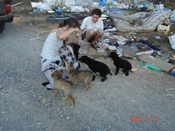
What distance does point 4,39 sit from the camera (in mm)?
6020

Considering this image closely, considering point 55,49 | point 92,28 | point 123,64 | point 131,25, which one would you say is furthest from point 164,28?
point 55,49

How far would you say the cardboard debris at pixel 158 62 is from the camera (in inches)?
190

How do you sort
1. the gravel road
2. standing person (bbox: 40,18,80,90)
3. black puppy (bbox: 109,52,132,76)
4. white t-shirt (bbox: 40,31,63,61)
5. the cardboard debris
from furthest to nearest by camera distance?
the cardboard debris
black puppy (bbox: 109,52,132,76)
white t-shirt (bbox: 40,31,63,61)
standing person (bbox: 40,18,80,90)
the gravel road

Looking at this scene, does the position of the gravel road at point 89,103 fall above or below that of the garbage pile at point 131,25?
below

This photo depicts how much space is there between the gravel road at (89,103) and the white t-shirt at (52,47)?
1.84ft

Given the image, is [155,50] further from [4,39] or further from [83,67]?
[4,39]

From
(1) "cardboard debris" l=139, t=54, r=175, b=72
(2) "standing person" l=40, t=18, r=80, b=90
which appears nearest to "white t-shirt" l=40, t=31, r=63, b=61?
(2) "standing person" l=40, t=18, r=80, b=90

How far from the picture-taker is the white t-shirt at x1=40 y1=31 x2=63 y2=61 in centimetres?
383

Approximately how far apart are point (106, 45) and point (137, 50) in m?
1.10

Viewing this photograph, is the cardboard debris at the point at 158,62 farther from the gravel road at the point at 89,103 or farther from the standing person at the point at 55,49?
the standing person at the point at 55,49

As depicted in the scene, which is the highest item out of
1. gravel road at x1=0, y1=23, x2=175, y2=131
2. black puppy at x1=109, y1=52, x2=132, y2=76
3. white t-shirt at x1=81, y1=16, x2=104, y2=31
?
white t-shirt at x1=81, y1=16, x2=104, y2=31

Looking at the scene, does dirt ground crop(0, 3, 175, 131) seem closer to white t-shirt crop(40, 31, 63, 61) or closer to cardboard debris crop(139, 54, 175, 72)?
cardboard debris crop(139, 54, 175, 72)

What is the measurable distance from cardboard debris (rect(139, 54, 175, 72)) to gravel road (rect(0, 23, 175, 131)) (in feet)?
0.89

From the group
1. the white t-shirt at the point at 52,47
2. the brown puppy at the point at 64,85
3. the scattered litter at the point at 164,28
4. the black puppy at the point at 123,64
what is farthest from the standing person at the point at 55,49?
the scattered litter at the point at 164,28
